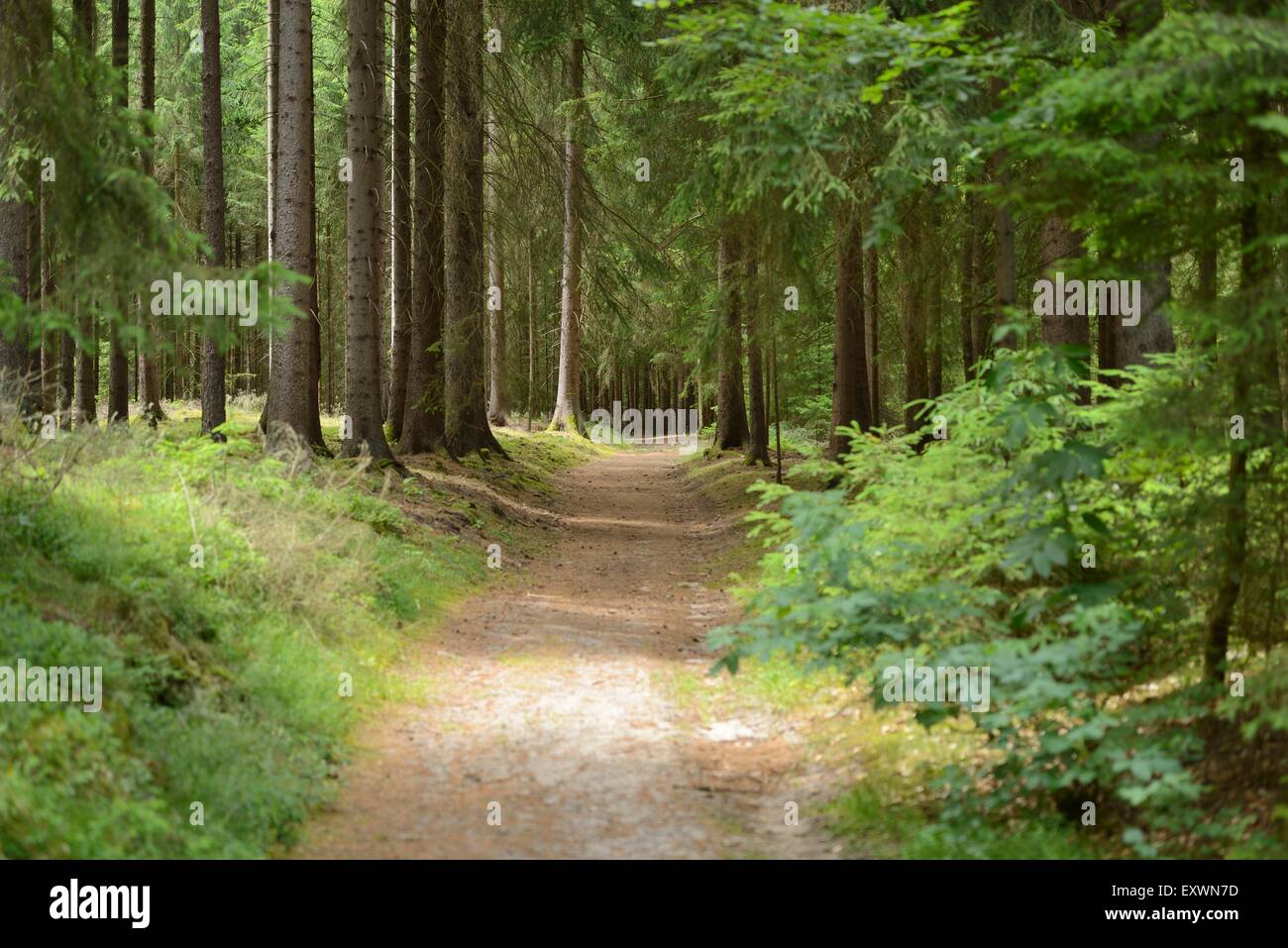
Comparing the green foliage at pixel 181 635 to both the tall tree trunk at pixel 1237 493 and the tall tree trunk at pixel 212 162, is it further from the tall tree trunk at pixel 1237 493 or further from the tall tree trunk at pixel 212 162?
the tall tree trunk at pixel 212 162

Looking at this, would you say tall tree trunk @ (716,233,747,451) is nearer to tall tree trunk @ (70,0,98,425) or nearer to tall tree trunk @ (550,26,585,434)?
tall tree trunk @ (550,26,585,434)

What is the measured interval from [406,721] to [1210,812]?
17.2 feet

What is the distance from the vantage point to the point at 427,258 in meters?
20.1

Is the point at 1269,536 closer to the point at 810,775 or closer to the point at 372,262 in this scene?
the point at 810,775

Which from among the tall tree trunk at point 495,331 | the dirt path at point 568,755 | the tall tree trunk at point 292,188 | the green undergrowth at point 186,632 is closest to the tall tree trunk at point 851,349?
the dirt path at point 568,755

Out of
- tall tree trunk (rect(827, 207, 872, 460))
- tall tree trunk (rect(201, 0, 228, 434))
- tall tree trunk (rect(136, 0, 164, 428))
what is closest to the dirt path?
tall tree trunk (rect(827, 207, 872, 460))

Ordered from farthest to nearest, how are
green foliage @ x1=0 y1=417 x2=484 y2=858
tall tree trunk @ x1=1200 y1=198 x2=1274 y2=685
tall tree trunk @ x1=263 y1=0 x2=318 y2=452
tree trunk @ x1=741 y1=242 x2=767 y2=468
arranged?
1. tree trunk @ x1=741 y1=242 x2=767 y2=468
2. tall tree trunk @ x1=263 y1=0 x2=318 y2=452
3. tall tree trunk @ x1=1200 y1=198 x2=1274 y2=685
4. green foliage @ x1=0 y1=417 x2=484 y2=858

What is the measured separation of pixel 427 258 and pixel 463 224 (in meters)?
0.98

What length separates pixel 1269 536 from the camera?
5875 mm

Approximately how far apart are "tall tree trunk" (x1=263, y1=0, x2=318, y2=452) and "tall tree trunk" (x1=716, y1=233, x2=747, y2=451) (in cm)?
706

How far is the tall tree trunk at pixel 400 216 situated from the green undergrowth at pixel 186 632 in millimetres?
8907

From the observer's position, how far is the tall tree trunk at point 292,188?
13609 mm

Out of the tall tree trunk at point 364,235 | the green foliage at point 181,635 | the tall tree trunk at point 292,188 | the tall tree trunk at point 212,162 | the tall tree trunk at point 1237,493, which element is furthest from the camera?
the tall tree trunk at point 212,162

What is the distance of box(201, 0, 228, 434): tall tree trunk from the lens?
18297mm
